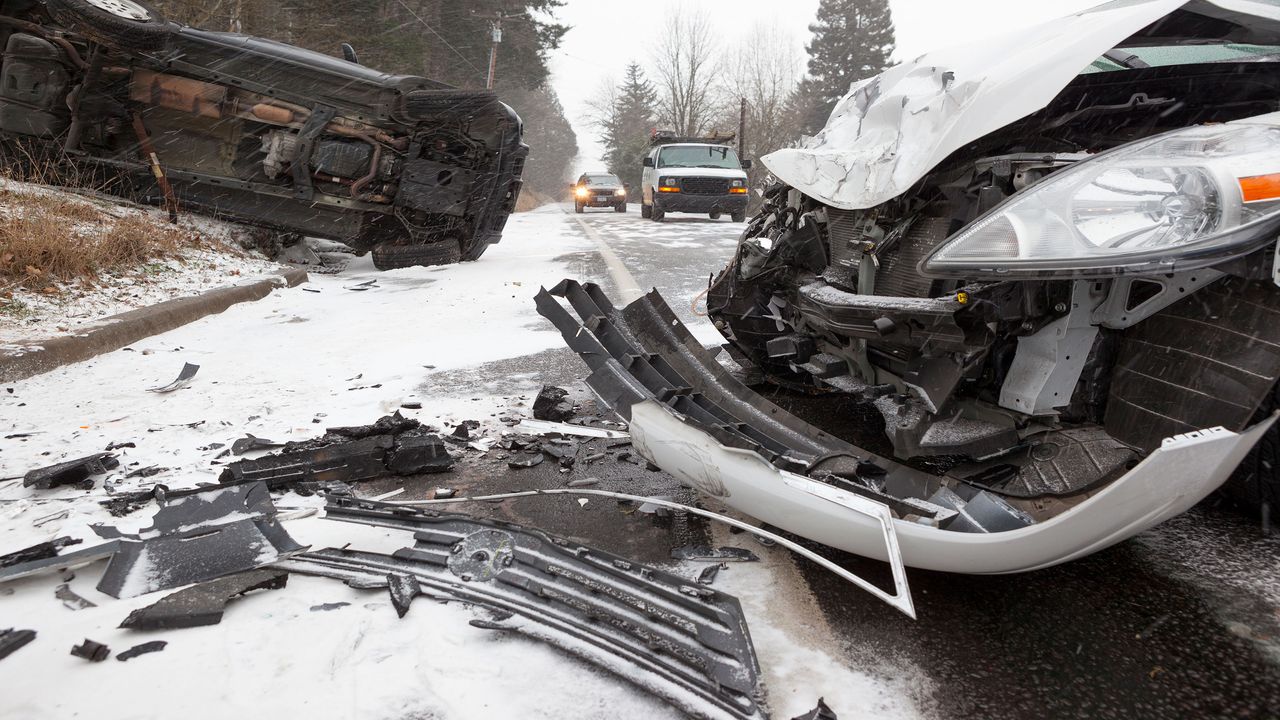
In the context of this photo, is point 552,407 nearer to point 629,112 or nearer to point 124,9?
point 124,9

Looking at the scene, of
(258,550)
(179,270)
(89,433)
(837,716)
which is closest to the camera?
(837,716)

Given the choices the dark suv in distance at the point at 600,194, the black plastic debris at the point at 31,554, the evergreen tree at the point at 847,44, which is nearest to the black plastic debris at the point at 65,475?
→ the black plastic debris at the point at 31,554

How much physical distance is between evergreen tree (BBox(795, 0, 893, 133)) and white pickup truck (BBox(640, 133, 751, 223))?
35.3 metres

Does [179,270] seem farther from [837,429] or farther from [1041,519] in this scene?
[1041,519]

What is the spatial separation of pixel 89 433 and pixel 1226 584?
4446 millimetres

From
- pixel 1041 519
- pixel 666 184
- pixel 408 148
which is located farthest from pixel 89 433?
pixel 666 184

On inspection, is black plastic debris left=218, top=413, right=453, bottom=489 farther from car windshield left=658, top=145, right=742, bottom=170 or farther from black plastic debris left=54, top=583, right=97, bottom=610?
car windshield left=658, top=145, right=742, bottom=170

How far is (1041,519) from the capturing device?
6.02 ft

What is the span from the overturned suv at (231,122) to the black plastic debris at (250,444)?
5661 millimetres

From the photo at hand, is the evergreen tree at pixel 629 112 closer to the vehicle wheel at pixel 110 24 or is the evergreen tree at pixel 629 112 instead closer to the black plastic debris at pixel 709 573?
the vehicle wheel at pixel 110 24

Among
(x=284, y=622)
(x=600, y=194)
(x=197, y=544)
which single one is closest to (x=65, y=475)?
(x=197, y=544)

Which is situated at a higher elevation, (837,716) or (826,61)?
(826,61)

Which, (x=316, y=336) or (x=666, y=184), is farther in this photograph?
(x=666, y=184)

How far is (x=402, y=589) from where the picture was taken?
2002mm
